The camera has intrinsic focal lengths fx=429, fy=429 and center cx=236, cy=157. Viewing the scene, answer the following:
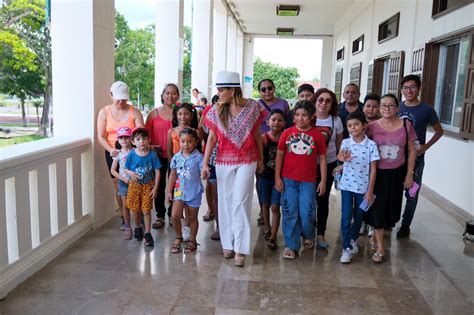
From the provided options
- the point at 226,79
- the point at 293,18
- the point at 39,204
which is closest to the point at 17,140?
the point at 39,204

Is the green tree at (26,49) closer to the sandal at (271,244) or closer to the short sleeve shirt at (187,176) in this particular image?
the short sleeve shirt at (187,176)

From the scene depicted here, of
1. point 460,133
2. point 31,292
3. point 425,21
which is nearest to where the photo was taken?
point 31,292

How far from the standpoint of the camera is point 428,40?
18.7ft

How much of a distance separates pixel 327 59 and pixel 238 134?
15.5 metres

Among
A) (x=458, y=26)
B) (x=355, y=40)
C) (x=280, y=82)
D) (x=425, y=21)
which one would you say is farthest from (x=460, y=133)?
(x=280, y=82)

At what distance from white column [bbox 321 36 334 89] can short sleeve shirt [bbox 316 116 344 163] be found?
47.3 feet

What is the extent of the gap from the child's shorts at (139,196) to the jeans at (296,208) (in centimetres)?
109

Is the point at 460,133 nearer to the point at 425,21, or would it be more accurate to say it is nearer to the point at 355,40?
the point at 425,21

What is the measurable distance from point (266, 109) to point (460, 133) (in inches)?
93.5

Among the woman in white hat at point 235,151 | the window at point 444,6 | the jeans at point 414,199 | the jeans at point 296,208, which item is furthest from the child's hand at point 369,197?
the window at point 444,6

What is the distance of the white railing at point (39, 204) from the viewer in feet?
8.77

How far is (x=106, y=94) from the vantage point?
394 cm

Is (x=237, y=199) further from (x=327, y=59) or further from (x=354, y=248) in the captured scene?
(x=327, y=59)

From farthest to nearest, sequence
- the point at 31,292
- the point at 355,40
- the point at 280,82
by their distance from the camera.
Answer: the point at 280,82 → the point at 355,40 → the point at 31,292
